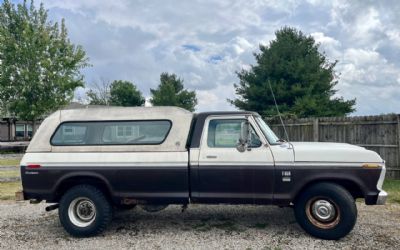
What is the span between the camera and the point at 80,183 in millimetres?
6059

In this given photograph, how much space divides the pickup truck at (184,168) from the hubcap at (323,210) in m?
0.02

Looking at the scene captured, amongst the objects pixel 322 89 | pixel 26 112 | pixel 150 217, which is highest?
pixel 322 89

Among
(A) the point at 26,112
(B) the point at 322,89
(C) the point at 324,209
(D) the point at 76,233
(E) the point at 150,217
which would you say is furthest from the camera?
(B) the point at 322,89

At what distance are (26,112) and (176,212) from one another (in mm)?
18360

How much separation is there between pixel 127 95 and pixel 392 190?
3684cm

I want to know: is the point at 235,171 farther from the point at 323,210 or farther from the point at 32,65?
the point at 32,65

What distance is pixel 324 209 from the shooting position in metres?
5.46

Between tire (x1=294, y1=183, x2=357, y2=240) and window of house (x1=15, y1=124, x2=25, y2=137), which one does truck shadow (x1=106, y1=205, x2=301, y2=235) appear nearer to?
tire (x1=294, y1=183, x2=357, y2=240)

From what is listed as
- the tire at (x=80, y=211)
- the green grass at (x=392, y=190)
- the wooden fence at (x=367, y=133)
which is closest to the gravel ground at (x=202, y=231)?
the tire at (x=80, y=211)

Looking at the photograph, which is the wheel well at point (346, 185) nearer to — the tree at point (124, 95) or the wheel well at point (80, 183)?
the wheel well at point (80, 183)

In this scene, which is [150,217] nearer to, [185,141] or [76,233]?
[76,233]

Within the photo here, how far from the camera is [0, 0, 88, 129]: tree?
21.8m

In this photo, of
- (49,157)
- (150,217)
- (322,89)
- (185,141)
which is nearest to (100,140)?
(49,157)

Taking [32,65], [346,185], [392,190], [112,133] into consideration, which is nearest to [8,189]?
[112,133]
